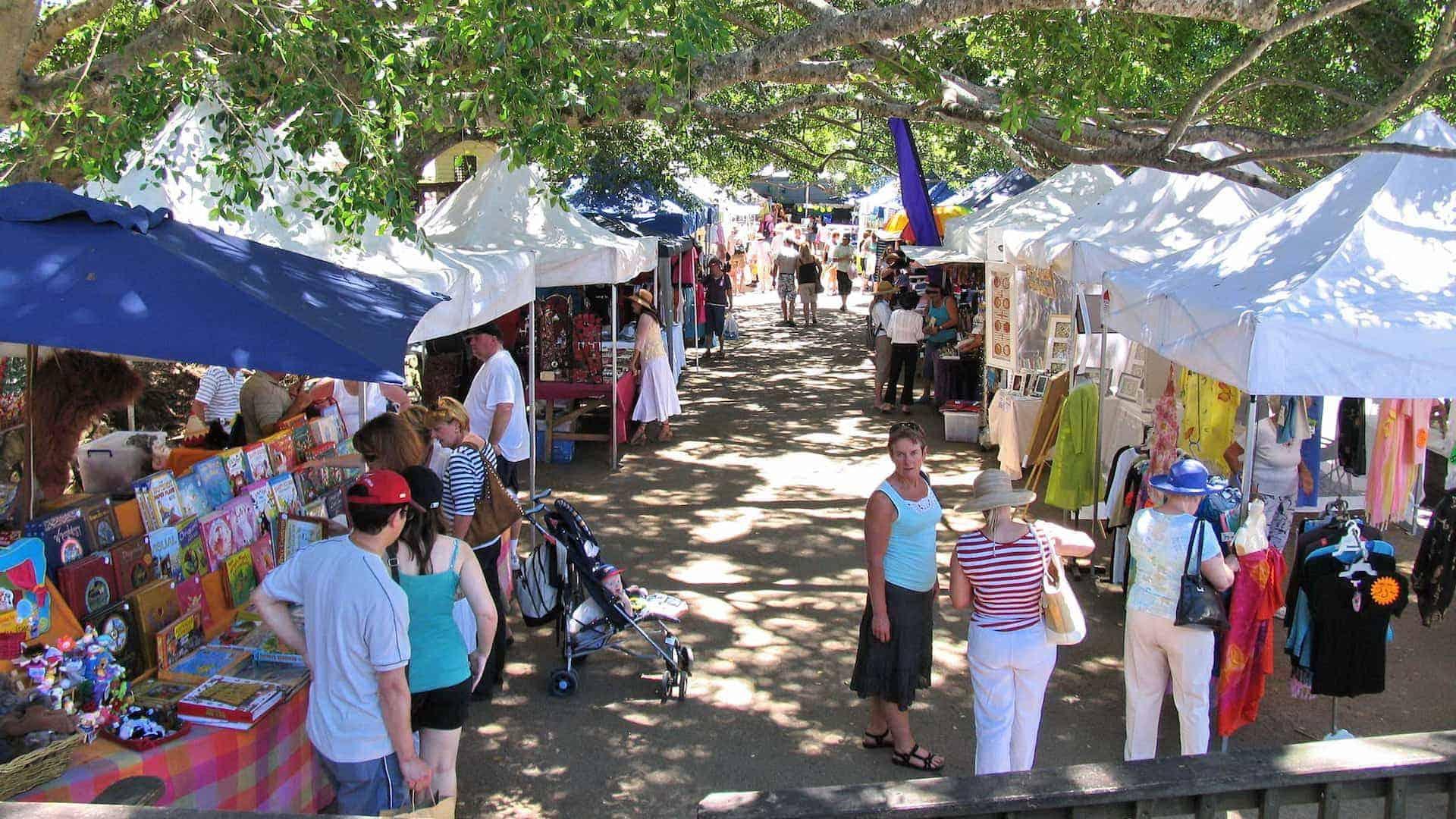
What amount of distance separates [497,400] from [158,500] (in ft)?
9.06

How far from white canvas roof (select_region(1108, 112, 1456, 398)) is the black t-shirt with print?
838 mm

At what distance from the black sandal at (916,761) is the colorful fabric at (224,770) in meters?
2.49

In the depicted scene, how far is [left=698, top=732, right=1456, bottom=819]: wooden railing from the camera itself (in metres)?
2.09

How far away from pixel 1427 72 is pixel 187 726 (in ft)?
24.1

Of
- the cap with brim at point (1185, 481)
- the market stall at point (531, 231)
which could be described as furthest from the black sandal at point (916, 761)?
the market stall at point (531, 231)

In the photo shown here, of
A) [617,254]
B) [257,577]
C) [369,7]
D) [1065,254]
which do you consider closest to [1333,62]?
[1065,254]

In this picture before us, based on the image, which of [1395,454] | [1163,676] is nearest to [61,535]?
[1163,676]

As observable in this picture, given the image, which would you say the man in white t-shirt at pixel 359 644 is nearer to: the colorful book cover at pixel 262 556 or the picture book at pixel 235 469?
the colorful book cover at pixel 262 556

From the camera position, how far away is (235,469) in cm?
513

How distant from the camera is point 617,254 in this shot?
9586 millimetres

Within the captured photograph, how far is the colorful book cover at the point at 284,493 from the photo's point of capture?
17.1 ft

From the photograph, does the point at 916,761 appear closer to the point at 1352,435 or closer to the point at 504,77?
the point at 504,77

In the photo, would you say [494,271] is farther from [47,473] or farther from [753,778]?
[753,778]

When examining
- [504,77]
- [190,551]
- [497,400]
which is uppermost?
[504,77]
